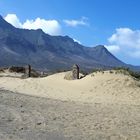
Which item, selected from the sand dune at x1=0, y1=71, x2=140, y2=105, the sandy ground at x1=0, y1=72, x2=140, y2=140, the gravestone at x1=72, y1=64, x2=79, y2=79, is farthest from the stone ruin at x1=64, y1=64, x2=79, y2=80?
the sandy ground at x1=0, y1=72, x2=140, y2=140

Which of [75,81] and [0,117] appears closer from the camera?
[0,117]

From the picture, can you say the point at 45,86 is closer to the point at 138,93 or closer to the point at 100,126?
the point at 138,93

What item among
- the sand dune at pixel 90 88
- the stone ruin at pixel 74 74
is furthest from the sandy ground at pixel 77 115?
the stone ruin at pixel 74 74

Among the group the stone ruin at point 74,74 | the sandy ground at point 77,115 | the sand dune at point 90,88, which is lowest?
the sandy ground at point 77,115

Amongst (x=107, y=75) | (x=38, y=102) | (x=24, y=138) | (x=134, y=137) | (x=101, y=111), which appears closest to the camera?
(x=24, y=138)

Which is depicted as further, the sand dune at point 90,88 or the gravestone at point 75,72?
the gravestone at point 75,72

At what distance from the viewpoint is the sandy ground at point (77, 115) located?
41.9 feet

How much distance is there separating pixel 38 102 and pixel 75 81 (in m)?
10.1

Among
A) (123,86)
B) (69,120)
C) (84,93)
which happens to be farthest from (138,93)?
(69,120)

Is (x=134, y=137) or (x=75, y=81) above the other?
(x=75, y=81)

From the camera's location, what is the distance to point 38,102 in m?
19.3

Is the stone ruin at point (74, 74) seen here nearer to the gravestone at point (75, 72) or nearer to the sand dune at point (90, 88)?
the gravestone at point (75, 72)

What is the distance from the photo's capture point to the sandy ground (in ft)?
41.9

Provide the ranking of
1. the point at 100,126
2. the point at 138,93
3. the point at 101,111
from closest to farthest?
the point at 100,126, the point at 101,111, the point at 138,93
